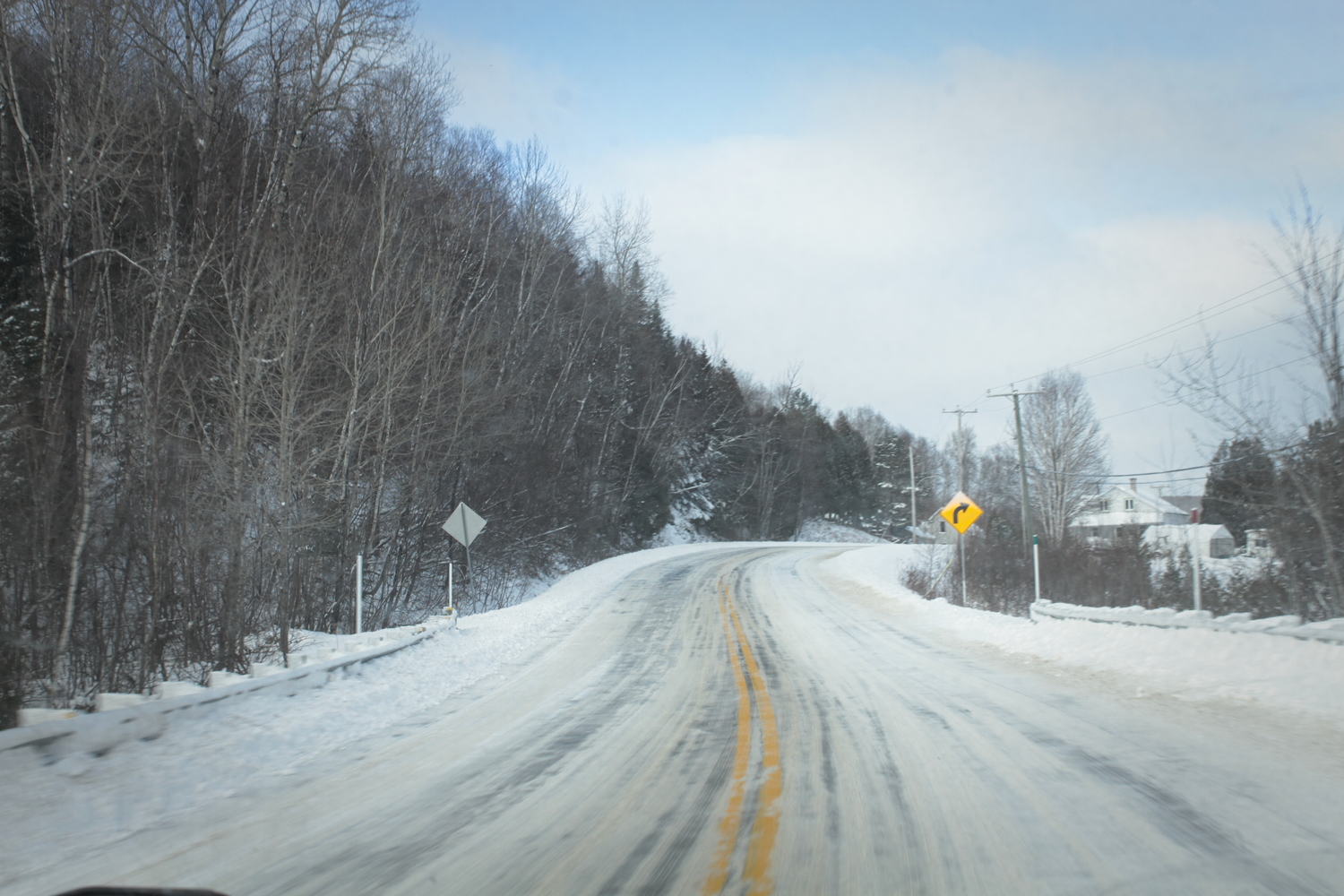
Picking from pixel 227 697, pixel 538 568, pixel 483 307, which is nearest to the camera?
pixel 227 697

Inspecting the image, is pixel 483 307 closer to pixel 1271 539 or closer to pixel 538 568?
pixel 538 568

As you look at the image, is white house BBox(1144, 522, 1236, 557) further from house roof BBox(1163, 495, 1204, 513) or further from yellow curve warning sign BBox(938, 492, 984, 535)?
yellow curve warning sign BBox(938, 492, 984, 535)

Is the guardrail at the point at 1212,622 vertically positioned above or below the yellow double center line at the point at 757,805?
above

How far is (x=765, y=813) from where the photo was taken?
462 centimetres

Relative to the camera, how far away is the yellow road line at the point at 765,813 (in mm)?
3680

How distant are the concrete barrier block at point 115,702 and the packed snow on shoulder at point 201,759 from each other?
0.35 metres

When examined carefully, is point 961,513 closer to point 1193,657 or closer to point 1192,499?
point 1192,499

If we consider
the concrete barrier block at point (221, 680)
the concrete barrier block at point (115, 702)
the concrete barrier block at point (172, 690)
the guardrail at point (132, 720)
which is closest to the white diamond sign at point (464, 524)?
the guardrail at point (132, 720)

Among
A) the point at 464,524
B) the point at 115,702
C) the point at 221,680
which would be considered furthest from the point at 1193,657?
the point at 464,524

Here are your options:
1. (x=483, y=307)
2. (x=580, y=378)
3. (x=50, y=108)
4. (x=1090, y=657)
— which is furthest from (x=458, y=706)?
(x=580, y=378)

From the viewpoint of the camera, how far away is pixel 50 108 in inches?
551

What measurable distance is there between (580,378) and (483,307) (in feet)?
22.9

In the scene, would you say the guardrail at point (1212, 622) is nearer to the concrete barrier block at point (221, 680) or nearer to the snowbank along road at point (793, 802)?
the snowbank along road at point (793, 802)

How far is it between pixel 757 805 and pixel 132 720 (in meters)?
4.90
